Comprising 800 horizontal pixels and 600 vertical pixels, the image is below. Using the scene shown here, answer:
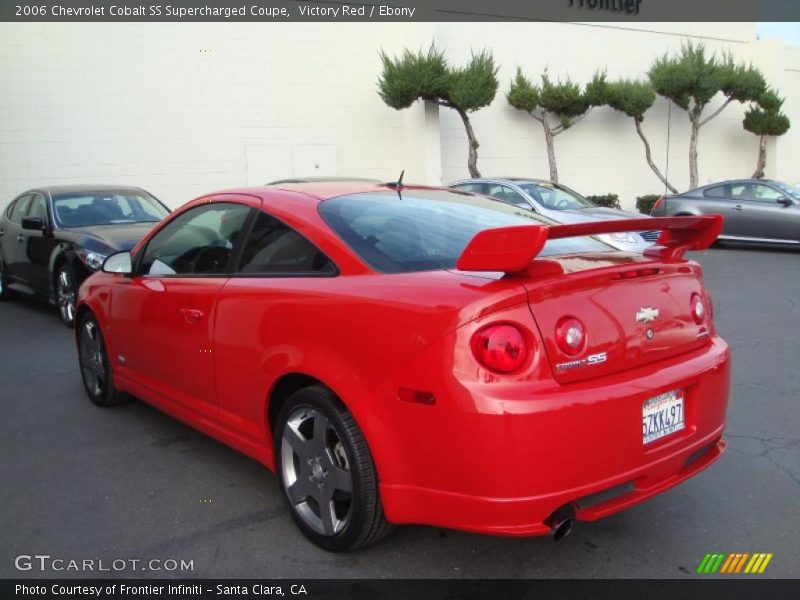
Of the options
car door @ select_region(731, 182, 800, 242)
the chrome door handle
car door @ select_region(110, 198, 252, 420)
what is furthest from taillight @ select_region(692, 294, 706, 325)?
car door @ select_region(731, 182, 800, 242)

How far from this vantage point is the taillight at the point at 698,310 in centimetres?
319

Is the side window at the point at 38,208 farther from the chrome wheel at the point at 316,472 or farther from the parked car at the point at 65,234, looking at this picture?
the chrome wheel at the point at 316,472

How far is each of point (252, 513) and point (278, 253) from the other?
1265 millimetres

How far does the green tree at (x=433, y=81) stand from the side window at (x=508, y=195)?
22.6 ft

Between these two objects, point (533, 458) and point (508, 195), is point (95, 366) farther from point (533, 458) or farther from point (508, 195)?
point (508, 195)

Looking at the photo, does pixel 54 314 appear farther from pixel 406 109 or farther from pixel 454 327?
pixel 406 109

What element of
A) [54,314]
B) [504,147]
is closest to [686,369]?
[54,314]

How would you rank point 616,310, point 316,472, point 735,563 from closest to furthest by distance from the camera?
point 616,310
point 735,563
point 316,472

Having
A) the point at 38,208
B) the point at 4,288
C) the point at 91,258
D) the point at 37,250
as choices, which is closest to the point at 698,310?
the point at 91,258

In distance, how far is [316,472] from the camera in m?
3.17

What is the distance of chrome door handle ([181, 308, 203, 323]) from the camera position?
381 cm

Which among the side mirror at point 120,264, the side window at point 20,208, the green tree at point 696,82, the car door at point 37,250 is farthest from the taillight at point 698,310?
the green tree at point 696,82

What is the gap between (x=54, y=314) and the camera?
948 cm

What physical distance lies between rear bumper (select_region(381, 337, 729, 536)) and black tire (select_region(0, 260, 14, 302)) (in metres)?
9.06
